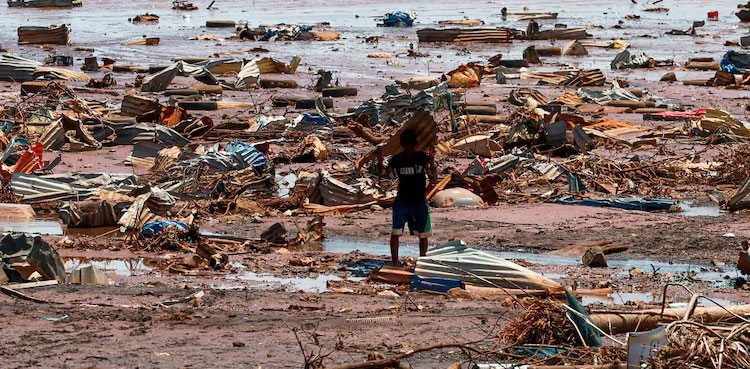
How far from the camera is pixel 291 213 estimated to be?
1270 cm

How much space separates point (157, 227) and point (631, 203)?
5266 millimetres

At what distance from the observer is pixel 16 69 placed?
25.7 meters

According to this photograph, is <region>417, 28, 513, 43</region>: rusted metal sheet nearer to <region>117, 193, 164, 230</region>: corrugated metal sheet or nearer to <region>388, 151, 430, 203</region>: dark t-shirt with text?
<region>117, 193, 164, 230</region>: corrugated metal sheet

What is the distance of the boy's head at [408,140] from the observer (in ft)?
32.0

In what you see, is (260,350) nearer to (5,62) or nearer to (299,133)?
(299,133)

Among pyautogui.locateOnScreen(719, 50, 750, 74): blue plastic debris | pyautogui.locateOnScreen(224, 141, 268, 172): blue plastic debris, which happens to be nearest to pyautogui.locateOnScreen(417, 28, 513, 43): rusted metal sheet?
pyautogui.locateOnScreen(719, 50, 750, 74): blue plastic debris

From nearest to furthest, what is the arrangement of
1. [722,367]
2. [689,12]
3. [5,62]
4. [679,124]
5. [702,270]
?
[722,367], [702,270], [679,124], [5,62], [689,12]

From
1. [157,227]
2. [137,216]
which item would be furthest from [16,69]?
[157,227]

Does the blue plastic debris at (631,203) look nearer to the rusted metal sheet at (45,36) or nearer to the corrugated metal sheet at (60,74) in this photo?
the corrugated metal sheet at (60,74)

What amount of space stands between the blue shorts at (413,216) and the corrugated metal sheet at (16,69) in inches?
681

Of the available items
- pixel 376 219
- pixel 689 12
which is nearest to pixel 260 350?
pixel 376 219

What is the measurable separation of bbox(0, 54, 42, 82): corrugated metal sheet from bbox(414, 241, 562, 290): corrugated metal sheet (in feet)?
59.4

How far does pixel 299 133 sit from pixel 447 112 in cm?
246

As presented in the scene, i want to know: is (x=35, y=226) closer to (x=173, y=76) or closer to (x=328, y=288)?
(x=328, y=288)
